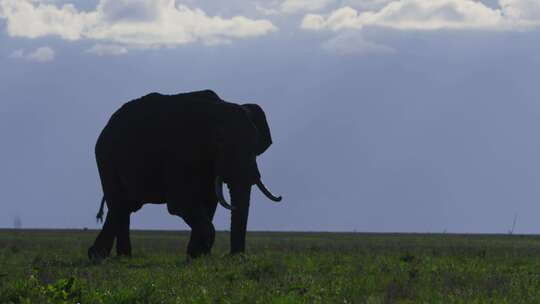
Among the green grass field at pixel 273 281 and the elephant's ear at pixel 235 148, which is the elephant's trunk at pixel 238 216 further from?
the green grass field at pixel 273 281

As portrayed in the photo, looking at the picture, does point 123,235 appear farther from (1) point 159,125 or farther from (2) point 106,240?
(1) point 159,125

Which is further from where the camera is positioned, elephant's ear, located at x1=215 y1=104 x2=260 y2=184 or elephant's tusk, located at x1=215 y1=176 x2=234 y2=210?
elephant's ear, located at x1=215 y1=104 x2=260 y2=184

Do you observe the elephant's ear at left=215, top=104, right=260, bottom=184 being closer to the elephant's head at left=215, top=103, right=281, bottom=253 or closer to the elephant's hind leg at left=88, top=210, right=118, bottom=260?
the elephant's head at left=215, top=103, right=281, bottom=253

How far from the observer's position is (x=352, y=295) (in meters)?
14.6

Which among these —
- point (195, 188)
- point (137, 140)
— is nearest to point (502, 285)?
point (195, 188)

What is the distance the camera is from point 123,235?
27.0m

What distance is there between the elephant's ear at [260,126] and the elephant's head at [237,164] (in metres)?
1.90

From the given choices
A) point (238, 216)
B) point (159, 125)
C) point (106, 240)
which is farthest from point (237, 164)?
point (106, 240)

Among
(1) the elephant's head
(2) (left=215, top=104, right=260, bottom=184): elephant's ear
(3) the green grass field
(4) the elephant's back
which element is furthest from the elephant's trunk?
(4) the elephant's back

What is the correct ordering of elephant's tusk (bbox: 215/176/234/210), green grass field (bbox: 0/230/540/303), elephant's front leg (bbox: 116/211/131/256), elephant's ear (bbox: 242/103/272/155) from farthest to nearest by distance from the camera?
1. elephant's front leg (bbox: 116/211/131/256)
2. elephant's ear (bbox: 242/103/272/155)
3. elephant's tusk (bbox: 215/176/234/210)
4. green grass field (bbox: 0/230/540/303)

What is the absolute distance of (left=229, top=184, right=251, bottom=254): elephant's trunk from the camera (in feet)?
76.2

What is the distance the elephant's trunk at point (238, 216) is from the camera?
76.2 feet

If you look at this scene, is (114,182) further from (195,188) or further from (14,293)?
(14,293)

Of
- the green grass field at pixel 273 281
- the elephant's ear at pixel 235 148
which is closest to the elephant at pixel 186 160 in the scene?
the elephant's ear at pixel 235 148
